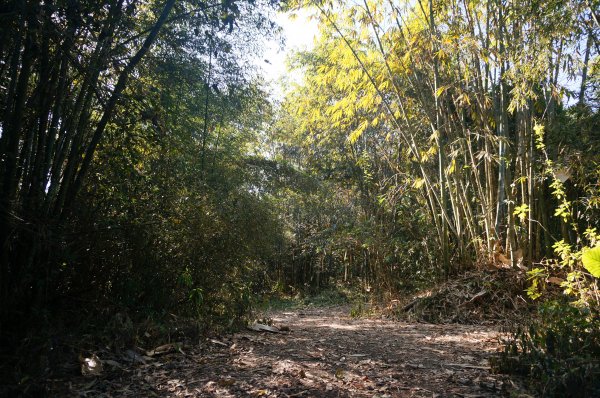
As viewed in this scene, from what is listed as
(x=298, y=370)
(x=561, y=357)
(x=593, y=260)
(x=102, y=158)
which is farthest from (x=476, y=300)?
(x=102, y=158)

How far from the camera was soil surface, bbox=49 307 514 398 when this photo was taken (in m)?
2.45

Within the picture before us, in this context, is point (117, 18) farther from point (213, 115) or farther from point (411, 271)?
point (411, 271)

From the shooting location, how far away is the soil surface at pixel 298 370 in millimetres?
Result: 2449

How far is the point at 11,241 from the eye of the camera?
→ 2871mm

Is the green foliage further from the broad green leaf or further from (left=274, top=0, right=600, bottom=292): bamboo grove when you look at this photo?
(left=274, top=0, right=600, bottom=292): bamboo grove

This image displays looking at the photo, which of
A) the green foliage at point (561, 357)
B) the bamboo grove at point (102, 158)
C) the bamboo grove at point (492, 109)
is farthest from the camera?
the bamboo grove at point (492, 109)

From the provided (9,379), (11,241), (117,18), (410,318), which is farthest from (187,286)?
(410,318)

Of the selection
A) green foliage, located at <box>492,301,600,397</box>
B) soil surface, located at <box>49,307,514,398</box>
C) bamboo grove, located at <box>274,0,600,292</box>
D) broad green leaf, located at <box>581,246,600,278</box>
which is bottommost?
soil surface, located at <box>49,307,514,398</box>

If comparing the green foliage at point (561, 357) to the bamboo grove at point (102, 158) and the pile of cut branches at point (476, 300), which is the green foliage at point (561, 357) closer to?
the pile of cut branches at point (476, 300)

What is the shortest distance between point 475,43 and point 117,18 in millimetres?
4130

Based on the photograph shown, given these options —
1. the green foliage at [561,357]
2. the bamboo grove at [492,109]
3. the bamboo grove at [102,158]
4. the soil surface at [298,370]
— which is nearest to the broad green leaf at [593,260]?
the green foliage at [561,357]

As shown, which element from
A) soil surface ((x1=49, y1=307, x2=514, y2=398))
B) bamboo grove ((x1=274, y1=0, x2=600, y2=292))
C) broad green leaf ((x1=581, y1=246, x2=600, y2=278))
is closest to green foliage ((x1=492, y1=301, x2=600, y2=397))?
soil surface ((x1=49, y1=307, x2=514, y2=398))

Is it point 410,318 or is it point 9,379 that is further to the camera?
point 410,318

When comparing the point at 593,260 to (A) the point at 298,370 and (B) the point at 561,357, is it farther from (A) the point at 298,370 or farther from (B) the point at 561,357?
(A) the point at 298,370
